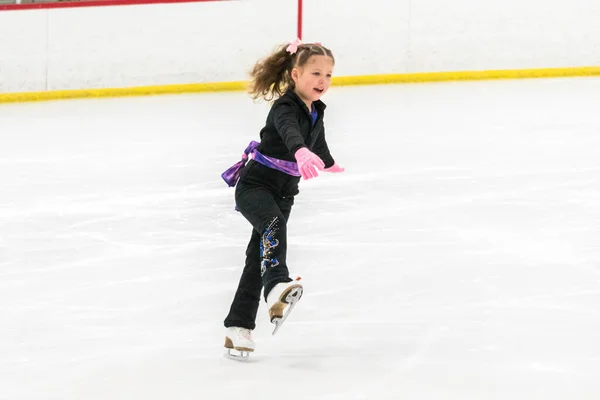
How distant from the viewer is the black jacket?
2.76 metres

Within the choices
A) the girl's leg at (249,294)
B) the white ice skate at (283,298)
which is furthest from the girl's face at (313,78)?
the white ice skate at (283,298)

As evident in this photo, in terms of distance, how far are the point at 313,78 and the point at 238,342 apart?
696mm

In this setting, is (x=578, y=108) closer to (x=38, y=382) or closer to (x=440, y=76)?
(x=440, y=76)

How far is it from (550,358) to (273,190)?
2.74ft

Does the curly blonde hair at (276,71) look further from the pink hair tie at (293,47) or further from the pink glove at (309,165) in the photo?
the pink glove at (309,165)

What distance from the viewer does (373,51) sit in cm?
853

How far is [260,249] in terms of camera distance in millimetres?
2834

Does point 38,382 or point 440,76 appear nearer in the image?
point 38,382

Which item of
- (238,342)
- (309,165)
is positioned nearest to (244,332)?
(238,342)

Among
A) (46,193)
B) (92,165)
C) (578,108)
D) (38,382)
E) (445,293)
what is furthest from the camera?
(578,108)

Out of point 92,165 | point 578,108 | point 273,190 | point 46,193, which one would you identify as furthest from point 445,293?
point 578,108

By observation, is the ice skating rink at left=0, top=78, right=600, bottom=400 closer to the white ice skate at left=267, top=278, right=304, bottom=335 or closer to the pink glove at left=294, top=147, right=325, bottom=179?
the white ice skate at left=267, top=278, right=304, bottom=335

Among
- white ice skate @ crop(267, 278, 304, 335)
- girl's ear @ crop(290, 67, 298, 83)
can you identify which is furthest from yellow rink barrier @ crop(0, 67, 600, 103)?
white ice skate @ crop(267, 278, 304, 335)

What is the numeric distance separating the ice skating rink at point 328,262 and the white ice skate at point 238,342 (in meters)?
0.03
